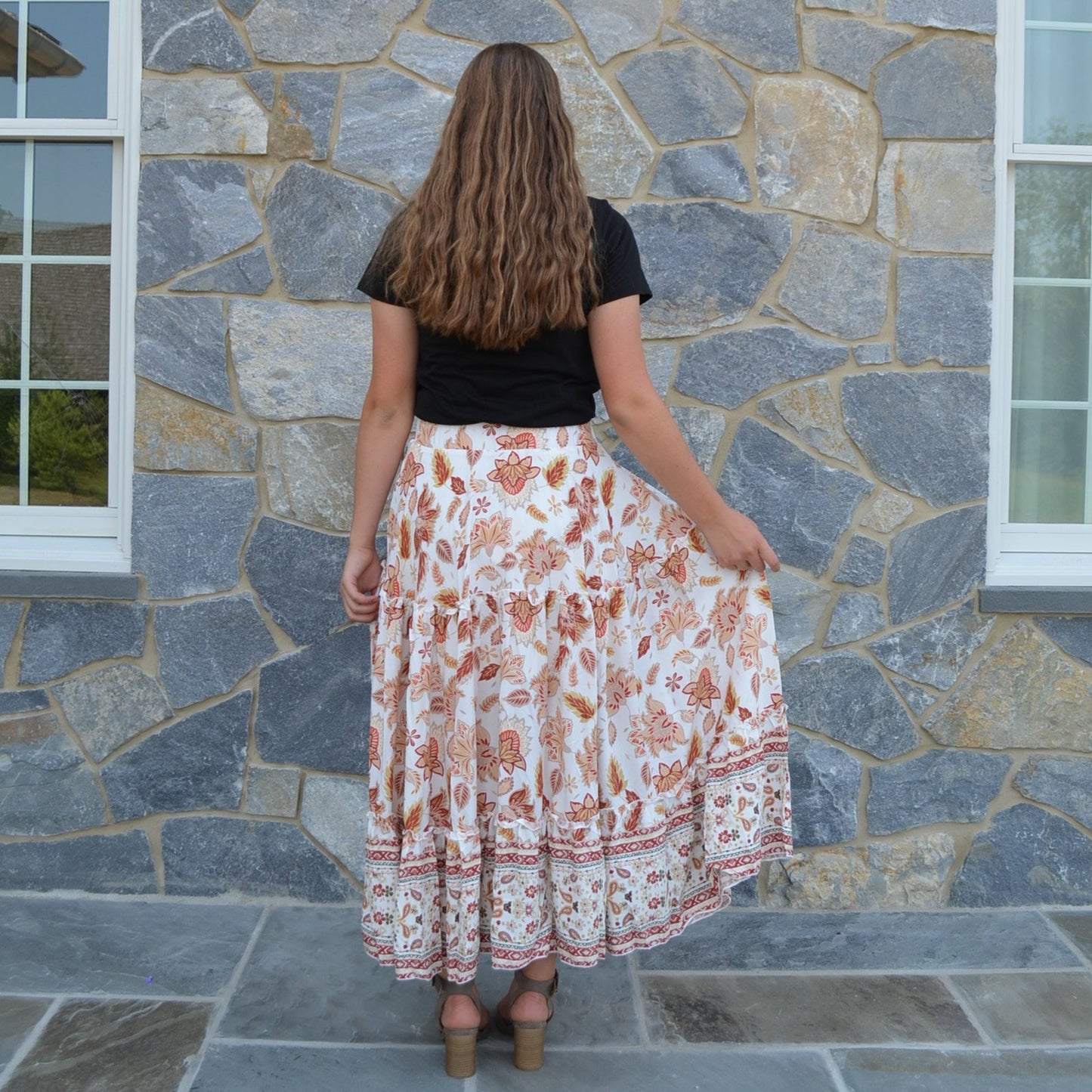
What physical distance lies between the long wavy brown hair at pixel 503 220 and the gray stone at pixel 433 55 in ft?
3.04

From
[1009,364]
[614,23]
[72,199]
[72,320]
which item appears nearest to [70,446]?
[72,320]

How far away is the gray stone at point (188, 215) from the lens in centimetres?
286

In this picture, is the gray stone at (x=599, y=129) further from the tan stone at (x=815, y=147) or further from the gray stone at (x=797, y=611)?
the gray stone at (x=797, y=611)

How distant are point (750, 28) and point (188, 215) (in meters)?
1.47

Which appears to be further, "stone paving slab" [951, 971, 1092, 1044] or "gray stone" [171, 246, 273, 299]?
"gray stone" [171, 246, 273, 299]

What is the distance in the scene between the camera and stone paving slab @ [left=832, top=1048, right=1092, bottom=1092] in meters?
2.17

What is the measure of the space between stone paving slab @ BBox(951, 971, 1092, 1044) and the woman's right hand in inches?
43.7

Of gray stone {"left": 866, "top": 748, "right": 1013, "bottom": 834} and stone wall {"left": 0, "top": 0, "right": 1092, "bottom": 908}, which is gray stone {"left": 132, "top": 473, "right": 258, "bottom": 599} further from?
gray stone {"left": 866, "top": 748, "right": 1013, "bottom": 834}

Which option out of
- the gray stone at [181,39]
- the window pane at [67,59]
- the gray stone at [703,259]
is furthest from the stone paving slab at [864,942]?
the window pane at [67,59]

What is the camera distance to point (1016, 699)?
297 cm

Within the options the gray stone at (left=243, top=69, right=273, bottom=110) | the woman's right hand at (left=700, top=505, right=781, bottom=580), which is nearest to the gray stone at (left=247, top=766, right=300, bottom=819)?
the woman's right hand at (left=700, top=505, right=781, bottom=580)

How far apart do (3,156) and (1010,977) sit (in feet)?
10.4

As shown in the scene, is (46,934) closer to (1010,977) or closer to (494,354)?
(494,354)

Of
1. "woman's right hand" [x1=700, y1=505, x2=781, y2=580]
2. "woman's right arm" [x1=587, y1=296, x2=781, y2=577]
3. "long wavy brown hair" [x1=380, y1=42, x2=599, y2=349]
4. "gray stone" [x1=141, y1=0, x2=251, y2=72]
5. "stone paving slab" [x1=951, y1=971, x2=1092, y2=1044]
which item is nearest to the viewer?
"long wavy brown hair" [x1=380, y1=42, x2=599, y2=349]
